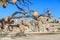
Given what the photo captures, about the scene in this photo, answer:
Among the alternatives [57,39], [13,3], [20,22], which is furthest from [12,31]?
[13,3]

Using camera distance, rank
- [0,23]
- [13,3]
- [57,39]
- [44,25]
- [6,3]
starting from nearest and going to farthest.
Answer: [13,3]
[6,3]
[0,23]
[57,39]
[44,25]

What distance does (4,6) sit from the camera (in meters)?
4.15

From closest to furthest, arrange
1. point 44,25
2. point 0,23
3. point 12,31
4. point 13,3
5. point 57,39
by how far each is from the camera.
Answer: point 13,3
point 0,23
point 57,39
point 12,31
point 44,25

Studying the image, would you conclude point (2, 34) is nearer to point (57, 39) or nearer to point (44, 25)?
point (57, 39)

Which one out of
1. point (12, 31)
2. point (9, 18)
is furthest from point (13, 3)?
point (12, 31)

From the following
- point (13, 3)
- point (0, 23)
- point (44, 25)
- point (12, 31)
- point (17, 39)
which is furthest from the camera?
point (44, 25)

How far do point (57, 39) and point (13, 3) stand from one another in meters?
2.45

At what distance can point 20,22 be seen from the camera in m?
6.66

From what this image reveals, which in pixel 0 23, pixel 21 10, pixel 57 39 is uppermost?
pixel 21 10

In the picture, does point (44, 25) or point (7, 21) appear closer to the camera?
point (7, 21)

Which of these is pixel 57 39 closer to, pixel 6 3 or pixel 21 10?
pixel 21 10

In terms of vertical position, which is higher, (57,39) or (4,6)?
(4,6)

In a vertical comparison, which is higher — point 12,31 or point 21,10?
point 21,10

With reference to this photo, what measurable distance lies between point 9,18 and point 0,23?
13.0 inches
